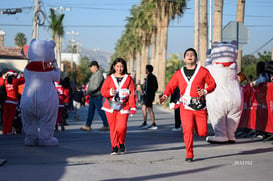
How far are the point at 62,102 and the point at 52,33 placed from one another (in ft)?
145

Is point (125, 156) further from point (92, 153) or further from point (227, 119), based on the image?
point (227, 119)

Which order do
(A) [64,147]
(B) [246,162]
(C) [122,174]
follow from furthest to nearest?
1. (A) [64,147]
2. (B) [246,162]
3. (C) [122,174]

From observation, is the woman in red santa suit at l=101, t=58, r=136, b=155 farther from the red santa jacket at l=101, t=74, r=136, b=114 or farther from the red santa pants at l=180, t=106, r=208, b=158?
the red santa pants at l=180, t=106, r=208, b=158

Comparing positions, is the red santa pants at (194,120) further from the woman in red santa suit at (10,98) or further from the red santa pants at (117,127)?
the woman in red santa suit at (10,98)

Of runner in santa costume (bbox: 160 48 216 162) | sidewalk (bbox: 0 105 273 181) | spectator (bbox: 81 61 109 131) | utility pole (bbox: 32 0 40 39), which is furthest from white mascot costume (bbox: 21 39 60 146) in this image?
utility pole (bbox: 32 0 40 39)

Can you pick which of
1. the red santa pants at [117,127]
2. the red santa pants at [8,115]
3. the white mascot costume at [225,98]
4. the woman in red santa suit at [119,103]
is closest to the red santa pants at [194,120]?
the woman in red santa suit at [119,103]

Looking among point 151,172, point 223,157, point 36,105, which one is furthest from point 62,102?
point 151,172

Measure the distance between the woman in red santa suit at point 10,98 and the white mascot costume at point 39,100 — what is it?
3.47 m

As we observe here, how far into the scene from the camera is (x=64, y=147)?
11711 millimetres

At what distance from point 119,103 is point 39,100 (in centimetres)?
207

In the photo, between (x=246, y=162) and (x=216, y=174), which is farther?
(x=246, y=162)

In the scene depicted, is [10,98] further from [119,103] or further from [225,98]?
[225,98]

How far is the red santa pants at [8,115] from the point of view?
15.4 m

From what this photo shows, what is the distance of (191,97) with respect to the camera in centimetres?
968
